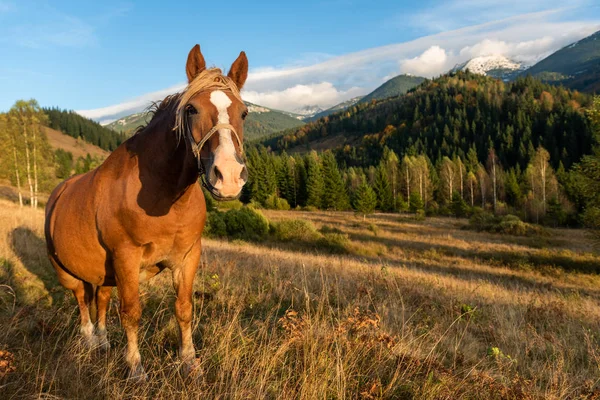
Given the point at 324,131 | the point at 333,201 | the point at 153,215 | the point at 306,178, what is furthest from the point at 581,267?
→ the point at 324,131

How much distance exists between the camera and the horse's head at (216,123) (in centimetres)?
201

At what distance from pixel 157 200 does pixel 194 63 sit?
3.86 ft

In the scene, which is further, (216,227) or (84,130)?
(84,130)

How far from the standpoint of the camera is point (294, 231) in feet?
93.6

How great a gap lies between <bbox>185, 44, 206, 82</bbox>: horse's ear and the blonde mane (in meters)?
0.15

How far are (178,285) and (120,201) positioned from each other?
98 cm

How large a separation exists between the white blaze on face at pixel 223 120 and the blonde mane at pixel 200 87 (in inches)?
4.3

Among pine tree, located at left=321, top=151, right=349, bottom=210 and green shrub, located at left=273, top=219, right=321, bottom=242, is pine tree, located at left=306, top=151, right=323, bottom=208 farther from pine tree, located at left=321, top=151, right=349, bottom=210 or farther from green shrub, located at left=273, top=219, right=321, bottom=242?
green shrub, located at left=273, top=219, right=321, bottom=242

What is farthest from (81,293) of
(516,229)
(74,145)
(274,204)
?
(74,145)

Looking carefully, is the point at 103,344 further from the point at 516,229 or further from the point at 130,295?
the point at 516,229

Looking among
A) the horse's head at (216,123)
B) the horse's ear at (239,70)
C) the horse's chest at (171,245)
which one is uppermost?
the horse's ear at (239,70)

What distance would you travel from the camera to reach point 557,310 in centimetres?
695

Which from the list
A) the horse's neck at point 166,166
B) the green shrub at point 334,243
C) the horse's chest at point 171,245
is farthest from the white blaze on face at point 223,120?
the green shrub at point 334,243

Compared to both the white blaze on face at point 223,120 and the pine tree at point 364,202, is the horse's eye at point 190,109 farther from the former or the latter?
the pine tree at point 364,202
